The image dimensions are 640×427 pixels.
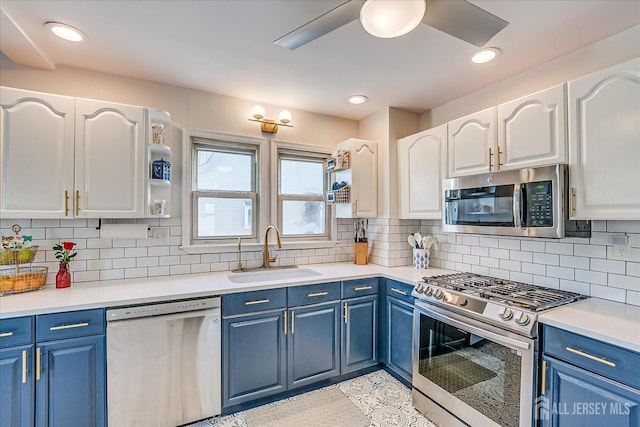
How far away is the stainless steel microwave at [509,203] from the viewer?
5.66 ft

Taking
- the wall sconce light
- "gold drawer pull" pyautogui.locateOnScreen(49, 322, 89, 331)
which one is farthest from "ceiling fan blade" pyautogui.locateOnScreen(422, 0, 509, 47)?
"gold drawer pull" pyautogui.locateOnScreen(49, 322, 89, 331)

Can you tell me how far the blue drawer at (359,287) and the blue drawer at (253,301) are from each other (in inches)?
21.6

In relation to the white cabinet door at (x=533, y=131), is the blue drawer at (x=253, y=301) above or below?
below

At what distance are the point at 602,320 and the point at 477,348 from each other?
2.06ft

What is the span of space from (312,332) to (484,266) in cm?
156

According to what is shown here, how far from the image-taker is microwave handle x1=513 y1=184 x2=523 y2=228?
1.89 meters

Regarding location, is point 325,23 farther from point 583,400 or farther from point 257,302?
point 583,400

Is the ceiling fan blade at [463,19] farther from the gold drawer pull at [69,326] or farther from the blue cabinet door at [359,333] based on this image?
the gold drawer pull at [69,326]

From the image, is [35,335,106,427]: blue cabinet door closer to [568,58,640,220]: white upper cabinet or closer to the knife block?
the knife block

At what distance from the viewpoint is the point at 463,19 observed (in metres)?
1.25

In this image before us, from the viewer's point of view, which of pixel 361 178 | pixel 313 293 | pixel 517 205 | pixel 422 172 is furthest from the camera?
pixel 361 178

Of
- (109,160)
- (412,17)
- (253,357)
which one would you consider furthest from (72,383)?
(412,17)

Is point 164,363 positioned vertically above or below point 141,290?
below

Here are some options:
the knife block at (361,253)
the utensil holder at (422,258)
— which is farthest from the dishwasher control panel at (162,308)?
the utensil holder at (422,258)
